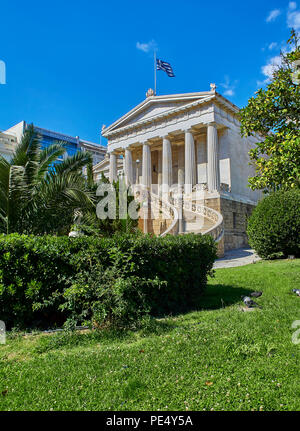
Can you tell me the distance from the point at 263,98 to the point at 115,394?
7.32m

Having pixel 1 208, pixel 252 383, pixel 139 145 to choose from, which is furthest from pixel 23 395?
pixel 139 145

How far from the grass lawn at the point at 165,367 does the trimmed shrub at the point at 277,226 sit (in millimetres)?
7579

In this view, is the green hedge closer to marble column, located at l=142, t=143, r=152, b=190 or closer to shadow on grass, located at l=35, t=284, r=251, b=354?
shadow on grass, located at l=35, t=284, r=251, b=354

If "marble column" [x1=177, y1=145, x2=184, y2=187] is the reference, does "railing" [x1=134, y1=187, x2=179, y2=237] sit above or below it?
below

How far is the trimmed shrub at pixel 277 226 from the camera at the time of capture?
1190 centimetres

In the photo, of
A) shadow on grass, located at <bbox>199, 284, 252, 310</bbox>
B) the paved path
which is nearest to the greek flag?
the paved path

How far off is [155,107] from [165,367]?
2976cm

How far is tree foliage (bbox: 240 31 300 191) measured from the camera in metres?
6.66

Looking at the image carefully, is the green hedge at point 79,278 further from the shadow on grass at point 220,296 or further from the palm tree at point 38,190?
the palm tree at point 38,190

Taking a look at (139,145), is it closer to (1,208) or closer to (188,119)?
(188,119)

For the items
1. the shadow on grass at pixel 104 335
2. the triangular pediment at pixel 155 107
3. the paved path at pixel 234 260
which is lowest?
the shadow on grass at pixel 104 335

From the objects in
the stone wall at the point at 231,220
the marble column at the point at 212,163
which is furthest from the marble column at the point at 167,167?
the stone wall at the point at 231,220

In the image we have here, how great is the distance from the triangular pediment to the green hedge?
76.6 ft

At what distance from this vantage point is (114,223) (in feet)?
47.0
